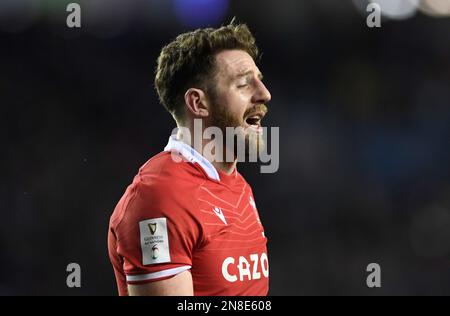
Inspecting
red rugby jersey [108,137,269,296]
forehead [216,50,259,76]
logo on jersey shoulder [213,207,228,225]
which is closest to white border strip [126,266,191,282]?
red rugby jersey [108,137,269,296]

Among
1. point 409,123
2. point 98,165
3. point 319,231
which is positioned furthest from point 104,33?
point 409,123

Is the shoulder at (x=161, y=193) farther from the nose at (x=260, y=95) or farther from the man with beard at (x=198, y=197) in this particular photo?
the nose at (x=260, y=95)

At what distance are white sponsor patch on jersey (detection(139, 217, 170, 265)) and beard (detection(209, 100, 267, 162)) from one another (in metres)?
0.60

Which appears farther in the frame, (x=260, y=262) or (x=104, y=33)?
(x=104, y=33)

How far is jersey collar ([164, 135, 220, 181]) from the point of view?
251 centimetres

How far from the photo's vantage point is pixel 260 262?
98.1 inches

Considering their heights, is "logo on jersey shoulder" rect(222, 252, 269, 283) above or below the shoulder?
below

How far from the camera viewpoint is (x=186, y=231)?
2188mm

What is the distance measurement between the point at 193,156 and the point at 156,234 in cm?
50

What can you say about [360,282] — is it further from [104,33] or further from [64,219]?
[104,33]

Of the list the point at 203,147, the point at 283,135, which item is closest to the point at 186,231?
the point at 203,147

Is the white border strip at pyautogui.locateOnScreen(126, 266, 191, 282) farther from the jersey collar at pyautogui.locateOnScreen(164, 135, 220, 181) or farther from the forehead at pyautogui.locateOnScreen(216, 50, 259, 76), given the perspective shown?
the forehead at pyautogui.locateOnScreen(216, 50, 259, 76)
